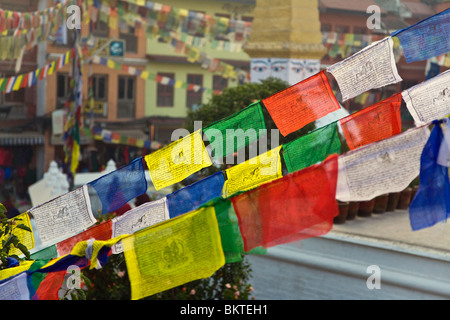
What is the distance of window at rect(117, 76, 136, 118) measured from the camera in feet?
92.7

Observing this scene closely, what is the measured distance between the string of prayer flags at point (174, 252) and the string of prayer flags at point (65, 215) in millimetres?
1370

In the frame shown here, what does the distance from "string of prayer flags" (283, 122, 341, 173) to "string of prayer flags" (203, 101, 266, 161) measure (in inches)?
18.4

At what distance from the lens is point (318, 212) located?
363 centimetres

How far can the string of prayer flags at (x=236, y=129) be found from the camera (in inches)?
199

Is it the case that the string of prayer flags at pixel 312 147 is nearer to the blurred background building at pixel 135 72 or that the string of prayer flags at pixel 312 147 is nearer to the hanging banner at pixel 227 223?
the hanging banner at pixel 227 223

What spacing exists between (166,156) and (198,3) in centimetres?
2535

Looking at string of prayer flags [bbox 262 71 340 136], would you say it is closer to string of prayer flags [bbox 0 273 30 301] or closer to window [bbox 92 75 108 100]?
string of prayer flags [bbox 0 273 30 301]

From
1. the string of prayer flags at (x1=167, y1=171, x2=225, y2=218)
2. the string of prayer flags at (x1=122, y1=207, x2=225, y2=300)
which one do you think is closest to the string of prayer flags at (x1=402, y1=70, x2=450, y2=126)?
the string of prayer flags at (x1=167, y1=171, x2=225, y2=218)

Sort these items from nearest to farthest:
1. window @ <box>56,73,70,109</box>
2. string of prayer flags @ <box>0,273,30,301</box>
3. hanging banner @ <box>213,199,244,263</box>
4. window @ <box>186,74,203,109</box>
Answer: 1. hanging banner @ <box>213,199,244,263</box>
2. string of prayer flags @ <box>0,273,30,301</box>
3. window @ <box>56,73,70,109</box>
4. window @ <box>186,74,203,109</box>

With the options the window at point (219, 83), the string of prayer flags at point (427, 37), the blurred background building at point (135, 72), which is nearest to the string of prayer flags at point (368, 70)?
the string of prayer flags at point (427, 37)

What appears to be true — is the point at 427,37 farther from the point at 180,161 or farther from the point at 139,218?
the point at 139,218

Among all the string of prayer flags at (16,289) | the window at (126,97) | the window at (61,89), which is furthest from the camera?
the window at (126,97)
